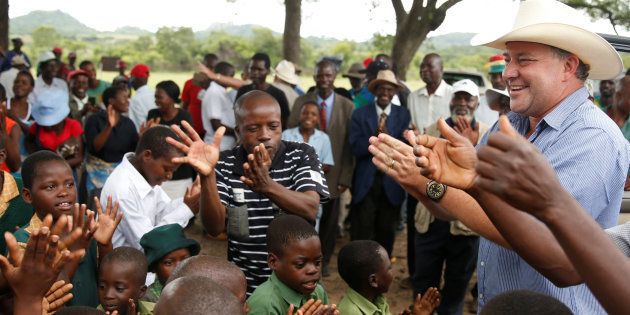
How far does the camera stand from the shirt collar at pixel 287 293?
3140 millimetres

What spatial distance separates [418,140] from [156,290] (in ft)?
5.86

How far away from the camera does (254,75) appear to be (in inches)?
288

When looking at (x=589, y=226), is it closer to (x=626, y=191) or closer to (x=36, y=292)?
(x=36, y=292)

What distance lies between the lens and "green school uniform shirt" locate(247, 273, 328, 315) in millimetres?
3001

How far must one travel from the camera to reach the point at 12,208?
3.68 m

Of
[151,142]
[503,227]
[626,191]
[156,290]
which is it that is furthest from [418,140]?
[626,191]

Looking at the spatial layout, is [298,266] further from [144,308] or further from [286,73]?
[286,73]

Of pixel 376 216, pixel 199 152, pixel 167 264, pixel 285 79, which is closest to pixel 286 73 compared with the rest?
pixel 285 79

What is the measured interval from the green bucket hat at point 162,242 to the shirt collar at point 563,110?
195 centimetres

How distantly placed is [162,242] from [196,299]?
162cm

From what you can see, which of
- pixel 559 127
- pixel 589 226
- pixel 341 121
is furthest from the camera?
pixel 341 121

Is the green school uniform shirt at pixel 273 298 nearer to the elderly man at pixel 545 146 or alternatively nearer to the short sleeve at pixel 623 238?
the elderly man at pixel 545 146

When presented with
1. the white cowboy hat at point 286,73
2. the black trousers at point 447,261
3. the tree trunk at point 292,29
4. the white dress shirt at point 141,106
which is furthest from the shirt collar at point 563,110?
the tree trunk at point 292,29

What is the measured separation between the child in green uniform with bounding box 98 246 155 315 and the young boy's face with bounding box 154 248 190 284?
0.21m
